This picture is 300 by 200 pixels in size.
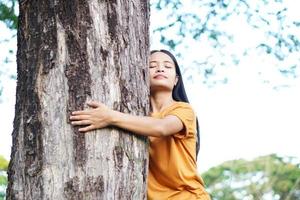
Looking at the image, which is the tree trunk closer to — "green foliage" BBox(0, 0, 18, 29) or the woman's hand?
the woman's hand

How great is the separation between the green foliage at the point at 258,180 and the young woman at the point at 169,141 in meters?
15.1

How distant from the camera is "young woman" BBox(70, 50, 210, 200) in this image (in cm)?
302

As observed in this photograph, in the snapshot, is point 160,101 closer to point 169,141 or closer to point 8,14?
point 169,141

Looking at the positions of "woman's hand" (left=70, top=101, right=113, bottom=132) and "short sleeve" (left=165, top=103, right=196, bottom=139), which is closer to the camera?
"woman's hand" (left=70, top=101, right=113, bottom=132)

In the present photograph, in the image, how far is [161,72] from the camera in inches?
127

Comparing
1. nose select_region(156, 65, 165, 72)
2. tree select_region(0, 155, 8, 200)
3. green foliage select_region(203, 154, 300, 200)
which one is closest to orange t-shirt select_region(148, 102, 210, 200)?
nose select_region(156, 65, 165, 72)

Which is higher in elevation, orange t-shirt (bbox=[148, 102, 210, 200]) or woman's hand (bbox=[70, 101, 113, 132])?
woman's hand (bbox=[70, 101, 113, 132])

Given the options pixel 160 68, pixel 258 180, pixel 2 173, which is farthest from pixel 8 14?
pixel 258 180

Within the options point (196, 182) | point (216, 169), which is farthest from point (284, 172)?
point (196, 182)

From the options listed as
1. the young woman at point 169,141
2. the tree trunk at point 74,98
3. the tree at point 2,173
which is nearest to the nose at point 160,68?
the young woman at point 169,141

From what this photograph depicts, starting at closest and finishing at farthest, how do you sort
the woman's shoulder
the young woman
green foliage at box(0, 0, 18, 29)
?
the young woman
the woman's shoulder
green foliage at box(0, 0, 18, 29)

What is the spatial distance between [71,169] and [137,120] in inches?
15.1

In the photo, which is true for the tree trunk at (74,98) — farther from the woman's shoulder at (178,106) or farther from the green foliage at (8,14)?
the green foliage at (8,14)

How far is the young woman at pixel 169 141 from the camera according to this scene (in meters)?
3.02
